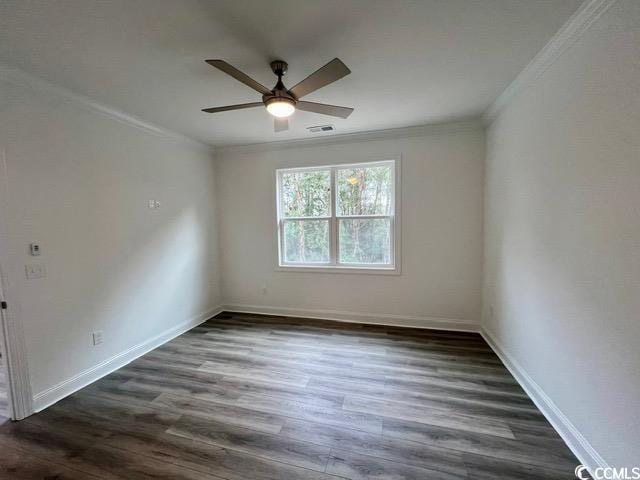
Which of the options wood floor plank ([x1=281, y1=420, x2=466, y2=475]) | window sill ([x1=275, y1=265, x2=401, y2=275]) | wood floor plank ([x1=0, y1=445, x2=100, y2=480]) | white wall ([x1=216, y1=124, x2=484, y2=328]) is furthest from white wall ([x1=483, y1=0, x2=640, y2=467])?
wood floor plank ([x1=0, y1=445, x2=100, y2=480])

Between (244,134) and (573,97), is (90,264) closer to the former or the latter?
(244,134)

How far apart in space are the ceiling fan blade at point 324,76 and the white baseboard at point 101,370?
3081 millimetres

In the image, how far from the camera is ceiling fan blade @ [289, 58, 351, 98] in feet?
5.02

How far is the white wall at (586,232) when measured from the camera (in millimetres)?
1256

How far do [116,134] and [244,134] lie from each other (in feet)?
4.58

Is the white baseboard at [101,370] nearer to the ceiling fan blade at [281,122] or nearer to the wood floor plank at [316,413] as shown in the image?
the wood floor plank at [316,413]

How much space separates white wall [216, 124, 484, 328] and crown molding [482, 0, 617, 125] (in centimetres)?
94

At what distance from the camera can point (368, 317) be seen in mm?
3750

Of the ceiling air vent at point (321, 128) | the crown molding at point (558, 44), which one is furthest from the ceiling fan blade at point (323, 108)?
the crown molding at point (558, 44)

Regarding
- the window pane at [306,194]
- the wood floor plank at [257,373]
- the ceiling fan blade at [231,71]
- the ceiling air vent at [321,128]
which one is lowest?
the wood floor plank at [257,373]

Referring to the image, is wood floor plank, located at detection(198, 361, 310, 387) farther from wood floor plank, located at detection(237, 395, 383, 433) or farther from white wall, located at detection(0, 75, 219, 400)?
white wall, located at detection(0, 75, 219, 400)

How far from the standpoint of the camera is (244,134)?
3.52 m

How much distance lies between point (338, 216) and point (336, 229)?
0.63 feet

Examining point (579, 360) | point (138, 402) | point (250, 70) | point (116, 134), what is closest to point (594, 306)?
point (579, 360)
